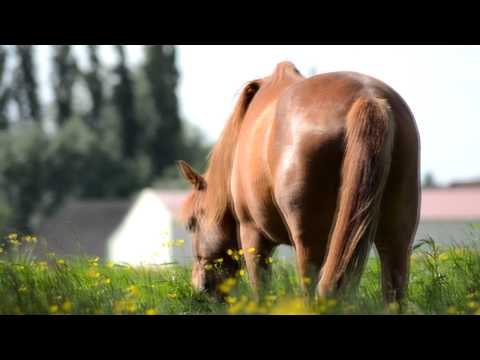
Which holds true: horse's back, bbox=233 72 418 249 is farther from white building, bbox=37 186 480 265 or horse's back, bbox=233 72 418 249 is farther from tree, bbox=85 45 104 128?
tree, bbox=85 45 104 128

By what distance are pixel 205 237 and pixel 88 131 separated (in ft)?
235

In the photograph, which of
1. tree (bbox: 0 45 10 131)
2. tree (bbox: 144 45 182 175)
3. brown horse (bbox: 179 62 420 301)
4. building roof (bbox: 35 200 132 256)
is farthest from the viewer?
tree (bbox: 144 45 182 175)

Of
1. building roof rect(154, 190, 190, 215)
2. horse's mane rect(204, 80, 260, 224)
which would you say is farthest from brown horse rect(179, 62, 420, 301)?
building roof rect(154, 190, 190, 215)

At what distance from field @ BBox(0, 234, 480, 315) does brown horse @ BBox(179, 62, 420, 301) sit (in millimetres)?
228

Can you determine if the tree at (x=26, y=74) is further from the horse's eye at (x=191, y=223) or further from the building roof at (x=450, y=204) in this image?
the horse's eye at (x=191, y=223)

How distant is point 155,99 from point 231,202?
7177cm

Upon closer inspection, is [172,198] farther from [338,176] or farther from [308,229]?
[338,176]

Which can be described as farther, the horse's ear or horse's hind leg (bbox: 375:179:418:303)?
the horse's ear

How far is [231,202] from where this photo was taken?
6430mm

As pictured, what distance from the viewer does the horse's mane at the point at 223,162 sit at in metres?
6.11

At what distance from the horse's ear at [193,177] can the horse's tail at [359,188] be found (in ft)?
8.63

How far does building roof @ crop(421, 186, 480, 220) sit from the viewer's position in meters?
47.5
